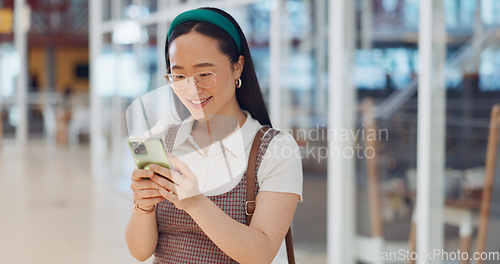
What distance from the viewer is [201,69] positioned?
4.79 feet

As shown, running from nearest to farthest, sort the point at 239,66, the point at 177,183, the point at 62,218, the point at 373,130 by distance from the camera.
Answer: the point at 177,183, the point at 239,66, the point at 373,130, the point at 62,218

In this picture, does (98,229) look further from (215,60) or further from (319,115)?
(215,60)

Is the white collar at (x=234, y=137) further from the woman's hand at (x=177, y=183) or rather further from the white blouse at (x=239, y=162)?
the woman's hand at (x=177, y=183)

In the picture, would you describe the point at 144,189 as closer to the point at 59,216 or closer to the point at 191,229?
the point at 191,229

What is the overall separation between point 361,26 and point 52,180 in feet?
19.6

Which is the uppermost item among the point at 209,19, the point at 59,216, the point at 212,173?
the point at 209,19

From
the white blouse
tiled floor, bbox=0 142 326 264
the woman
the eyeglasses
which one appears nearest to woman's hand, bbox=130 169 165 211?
the woman

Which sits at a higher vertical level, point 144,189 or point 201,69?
point 201,69

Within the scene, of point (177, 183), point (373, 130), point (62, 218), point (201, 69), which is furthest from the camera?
point (62, 218)

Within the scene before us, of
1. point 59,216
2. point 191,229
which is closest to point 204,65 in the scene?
point 191,229

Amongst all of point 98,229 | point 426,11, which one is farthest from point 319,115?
point 98,229

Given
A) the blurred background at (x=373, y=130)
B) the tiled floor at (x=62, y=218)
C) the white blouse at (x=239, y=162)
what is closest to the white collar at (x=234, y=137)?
the white blouse at (x=239, y=162)

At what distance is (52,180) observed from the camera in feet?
28.2

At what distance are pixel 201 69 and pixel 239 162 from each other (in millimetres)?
243
